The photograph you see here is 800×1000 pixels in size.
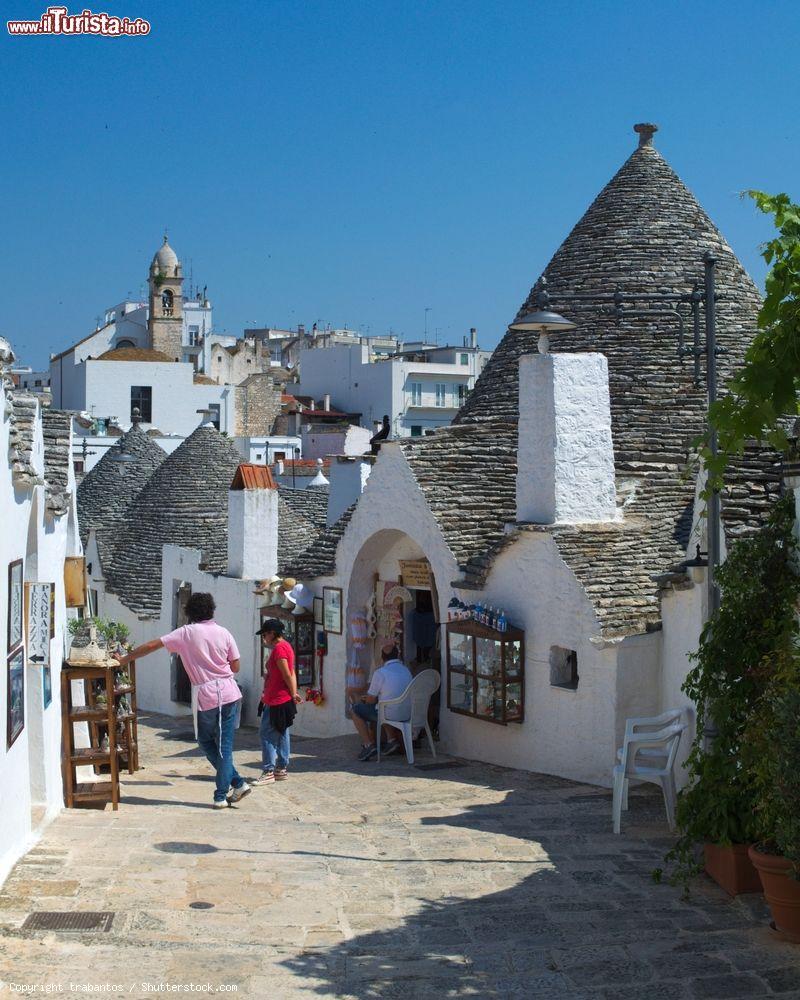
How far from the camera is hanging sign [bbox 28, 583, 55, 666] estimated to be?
8336 millimetres

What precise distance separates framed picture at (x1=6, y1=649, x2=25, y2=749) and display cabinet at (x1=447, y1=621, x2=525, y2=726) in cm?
551

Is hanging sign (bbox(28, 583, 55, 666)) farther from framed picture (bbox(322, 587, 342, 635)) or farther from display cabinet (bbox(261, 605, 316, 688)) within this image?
display cabinet (bbox(261, 605, 316, 688))

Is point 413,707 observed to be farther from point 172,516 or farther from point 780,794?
point 172,516

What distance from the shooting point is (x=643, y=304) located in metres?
16.8

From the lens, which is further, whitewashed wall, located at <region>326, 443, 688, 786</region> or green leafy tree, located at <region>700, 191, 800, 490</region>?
whitewashed wall, located at <region>326, 443, 688, 786</region>

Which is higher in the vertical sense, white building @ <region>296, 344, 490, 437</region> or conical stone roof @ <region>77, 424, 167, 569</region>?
white building @ <region>296, 344, 490, 437</region>

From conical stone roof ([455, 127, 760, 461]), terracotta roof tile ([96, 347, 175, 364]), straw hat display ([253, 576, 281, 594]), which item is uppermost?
terracotta roof tile ([96, 347, 175, 364])

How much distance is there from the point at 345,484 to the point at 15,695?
1674 cm

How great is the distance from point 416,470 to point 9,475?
7439mm

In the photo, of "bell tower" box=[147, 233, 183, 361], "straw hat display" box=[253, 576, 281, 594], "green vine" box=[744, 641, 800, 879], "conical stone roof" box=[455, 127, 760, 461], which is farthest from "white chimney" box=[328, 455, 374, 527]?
"bell tower" box=[147, 233, 183, 361]

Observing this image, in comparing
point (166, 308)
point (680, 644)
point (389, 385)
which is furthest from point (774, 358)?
point (166, 308)

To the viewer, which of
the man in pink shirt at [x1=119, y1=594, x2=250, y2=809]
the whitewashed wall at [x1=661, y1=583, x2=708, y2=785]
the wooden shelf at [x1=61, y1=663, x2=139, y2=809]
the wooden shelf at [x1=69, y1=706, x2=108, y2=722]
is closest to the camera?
the man in pink shirt at [x1=119, y1=594, x2=250, y2=809]

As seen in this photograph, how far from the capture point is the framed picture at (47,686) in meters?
8.99

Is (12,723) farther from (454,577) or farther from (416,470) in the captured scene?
(416,470)
